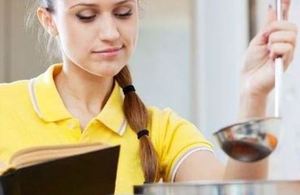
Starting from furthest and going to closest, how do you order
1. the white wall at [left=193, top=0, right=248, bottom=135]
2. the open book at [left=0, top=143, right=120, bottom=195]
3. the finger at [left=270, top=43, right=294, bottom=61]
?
the white wall at [left=193, top=0, right=248, bottom=135], the finger at [left=270, top=43, right=294, bottom=61], the open book at [left=0, top=143, right=120, bottom=195]

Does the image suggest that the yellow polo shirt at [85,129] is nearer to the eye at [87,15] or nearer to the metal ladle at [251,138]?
the eye at [87,15]

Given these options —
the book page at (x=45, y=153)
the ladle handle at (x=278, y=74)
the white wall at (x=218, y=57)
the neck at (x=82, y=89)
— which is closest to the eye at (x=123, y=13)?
the neck at (x=82, y=89)

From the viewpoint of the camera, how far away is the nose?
37.5 inches

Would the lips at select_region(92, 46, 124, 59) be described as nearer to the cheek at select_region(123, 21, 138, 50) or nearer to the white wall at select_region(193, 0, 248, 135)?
the cheek at select_region(123, 21, 138, 50)

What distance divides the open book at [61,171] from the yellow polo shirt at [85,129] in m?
0.30

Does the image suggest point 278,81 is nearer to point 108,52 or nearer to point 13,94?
point 108,52

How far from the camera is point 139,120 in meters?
1.05

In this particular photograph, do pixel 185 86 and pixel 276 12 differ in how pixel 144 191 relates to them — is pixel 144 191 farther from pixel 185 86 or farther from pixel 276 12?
pixel 185 86

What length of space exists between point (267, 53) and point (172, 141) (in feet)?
0.73

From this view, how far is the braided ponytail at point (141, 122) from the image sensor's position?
1.00 m

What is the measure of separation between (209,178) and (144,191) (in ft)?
1.39

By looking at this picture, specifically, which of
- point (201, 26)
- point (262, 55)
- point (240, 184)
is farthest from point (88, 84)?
point (201, 26)

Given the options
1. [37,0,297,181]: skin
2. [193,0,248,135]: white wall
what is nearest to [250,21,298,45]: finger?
[37,0,297,181]: skin

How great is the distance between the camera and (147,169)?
1.01 metres
